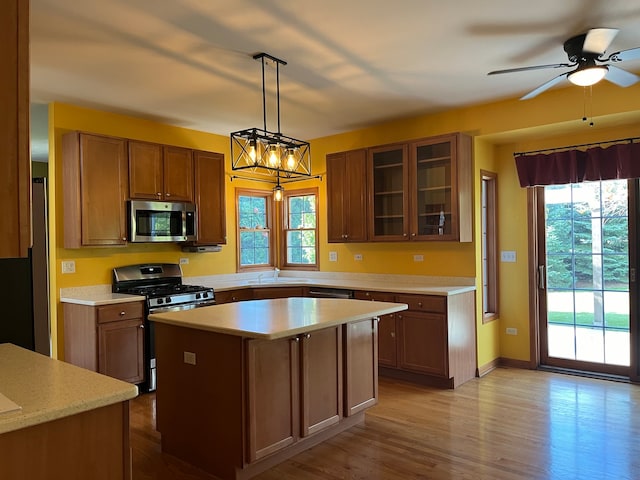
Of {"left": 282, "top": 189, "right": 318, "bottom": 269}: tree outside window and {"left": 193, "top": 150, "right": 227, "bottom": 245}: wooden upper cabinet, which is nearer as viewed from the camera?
{"left": 193, "top": 150, "right": 227, "bottom": 245}: wooden upper cabinet

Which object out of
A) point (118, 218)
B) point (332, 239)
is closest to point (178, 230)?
point (118, 218)

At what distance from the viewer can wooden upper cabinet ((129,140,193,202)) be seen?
14.6 ft

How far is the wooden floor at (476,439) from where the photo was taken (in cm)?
273

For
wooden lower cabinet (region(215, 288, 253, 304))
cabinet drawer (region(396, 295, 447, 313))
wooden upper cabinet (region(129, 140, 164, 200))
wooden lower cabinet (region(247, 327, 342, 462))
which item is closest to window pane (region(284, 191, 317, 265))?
wooden lower cabinet (region(215, 288, 253, 304))

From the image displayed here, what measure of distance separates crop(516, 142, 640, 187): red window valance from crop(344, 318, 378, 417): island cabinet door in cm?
252

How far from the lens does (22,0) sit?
130cm

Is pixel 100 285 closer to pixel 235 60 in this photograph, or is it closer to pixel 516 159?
pixel 235 60

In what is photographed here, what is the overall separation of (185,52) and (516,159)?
341 centimetres

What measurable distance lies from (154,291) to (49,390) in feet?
10.1

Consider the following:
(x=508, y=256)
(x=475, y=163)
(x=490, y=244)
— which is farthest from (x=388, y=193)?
(x=508, y=256)

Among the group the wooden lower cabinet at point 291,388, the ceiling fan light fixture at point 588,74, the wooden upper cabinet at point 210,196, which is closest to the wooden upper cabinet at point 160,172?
the wooden upper cabinet at point 210,196

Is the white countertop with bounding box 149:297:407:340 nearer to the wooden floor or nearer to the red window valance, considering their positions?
the wooden floor

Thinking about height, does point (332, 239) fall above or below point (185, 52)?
below

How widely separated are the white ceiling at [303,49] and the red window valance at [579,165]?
81 centimetres
